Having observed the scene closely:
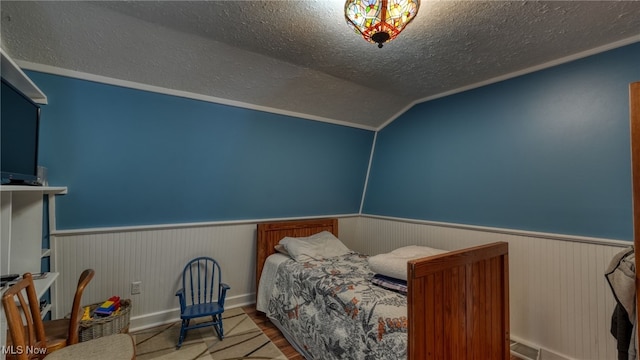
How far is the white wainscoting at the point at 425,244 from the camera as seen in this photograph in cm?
208

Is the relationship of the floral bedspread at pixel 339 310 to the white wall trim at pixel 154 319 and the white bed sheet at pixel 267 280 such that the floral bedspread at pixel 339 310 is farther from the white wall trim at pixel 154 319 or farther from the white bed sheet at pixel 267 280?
the white wall trim at pixel 154 319

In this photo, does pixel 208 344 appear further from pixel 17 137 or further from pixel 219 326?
pixel 17 137

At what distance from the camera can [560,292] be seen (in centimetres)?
222

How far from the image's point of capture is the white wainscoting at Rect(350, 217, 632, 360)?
6.63ft

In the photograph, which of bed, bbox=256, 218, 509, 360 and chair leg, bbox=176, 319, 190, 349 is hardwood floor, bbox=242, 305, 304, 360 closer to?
bed, bbox=256, 218, 509, 360

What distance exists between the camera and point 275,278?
9.62ft

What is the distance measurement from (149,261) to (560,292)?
365 cm

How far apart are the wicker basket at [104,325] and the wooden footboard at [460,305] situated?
7.28 feet

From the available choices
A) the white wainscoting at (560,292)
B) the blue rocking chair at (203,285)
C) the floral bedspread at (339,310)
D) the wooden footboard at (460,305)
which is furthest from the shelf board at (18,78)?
the white wainscoting at (560,292)

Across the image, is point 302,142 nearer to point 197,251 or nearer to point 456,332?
point 197,251

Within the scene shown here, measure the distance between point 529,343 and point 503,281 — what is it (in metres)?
0.93

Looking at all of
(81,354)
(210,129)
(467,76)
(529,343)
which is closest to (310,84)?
(210,129)

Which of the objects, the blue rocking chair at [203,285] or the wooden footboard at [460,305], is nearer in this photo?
the wooden footboard at [460,305]

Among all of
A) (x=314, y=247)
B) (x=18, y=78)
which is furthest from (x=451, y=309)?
(x=18, y=78)
